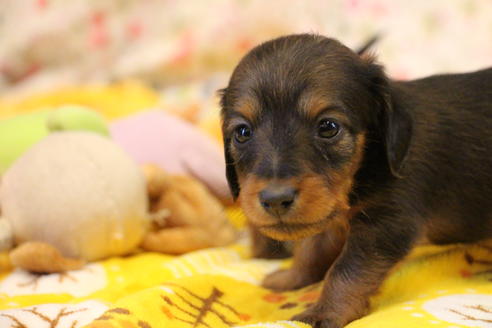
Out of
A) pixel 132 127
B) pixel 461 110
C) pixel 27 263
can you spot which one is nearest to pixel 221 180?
pixel 132 127

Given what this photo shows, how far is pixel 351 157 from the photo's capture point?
204 centimetres

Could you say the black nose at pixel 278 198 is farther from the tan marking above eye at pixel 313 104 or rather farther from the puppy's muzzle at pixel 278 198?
the tan marking above eye at pixel 313 104

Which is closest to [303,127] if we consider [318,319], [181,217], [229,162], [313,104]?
[313,104]

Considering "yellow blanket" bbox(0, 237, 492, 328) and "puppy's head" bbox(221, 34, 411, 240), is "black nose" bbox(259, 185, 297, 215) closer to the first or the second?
"puppy's head" bbox(221, 34, 411, 240)

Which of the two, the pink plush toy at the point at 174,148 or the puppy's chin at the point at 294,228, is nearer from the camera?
the puppy's chin at the point at 294,228

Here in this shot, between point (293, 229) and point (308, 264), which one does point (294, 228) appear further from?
point (308, 264)

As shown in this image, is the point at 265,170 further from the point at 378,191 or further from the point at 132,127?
the point at 132,127

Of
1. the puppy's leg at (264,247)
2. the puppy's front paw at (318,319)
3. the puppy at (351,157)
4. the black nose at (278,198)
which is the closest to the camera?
the black nose at (278,198)

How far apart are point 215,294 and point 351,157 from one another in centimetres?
73

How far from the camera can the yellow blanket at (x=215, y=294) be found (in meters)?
1.86

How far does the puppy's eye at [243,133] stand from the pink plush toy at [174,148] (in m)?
1.07

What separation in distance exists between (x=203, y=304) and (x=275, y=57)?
897mm

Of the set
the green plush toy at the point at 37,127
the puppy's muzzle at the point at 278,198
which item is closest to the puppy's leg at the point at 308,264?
the puppy's muzzle at the point at 278,198

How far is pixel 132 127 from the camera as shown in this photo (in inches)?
138
